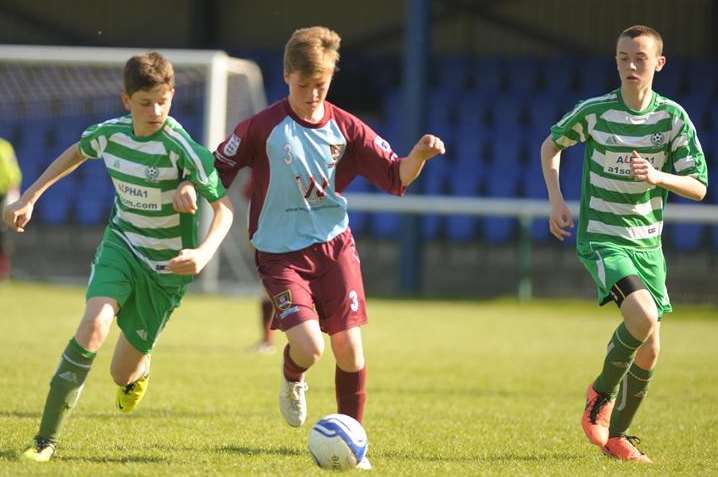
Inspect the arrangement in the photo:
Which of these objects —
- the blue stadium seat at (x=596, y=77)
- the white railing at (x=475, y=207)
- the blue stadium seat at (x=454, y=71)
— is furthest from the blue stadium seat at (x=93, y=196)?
the blue stadium seat at (x=596, y=77)

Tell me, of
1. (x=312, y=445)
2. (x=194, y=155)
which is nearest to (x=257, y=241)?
(x=194, y=155)

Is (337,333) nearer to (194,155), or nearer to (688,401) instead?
(194,155)

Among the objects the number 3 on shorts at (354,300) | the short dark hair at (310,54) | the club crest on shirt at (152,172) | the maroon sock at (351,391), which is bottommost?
the maroon sock at (351,391)

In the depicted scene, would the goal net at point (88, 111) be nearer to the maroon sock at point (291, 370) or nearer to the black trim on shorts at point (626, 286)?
the maroon sock at point (291, 370)

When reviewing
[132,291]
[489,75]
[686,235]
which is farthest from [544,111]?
[132,291]

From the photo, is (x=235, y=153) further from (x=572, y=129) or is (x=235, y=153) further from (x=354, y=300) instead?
(x=572, y=129)

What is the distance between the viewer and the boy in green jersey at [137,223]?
214 inches

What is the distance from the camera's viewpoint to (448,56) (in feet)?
71.7

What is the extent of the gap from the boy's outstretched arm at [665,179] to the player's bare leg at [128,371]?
2.46 metres

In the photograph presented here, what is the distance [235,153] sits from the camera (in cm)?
575

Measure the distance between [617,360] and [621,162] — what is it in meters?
0.93

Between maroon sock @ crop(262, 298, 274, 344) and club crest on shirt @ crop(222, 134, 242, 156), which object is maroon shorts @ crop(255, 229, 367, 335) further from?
maroon sock @ crop(262, 298, 274, 344)

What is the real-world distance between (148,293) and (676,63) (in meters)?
16.3

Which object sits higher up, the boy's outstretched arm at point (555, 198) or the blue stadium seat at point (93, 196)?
the boy's outstretched arm at point (555, 198)
